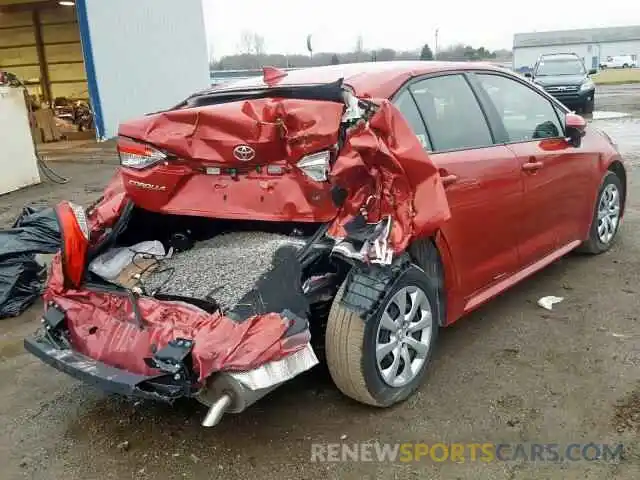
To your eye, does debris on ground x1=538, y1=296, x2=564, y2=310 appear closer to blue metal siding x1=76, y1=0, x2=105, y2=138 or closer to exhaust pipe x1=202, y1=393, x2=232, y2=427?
exhaust pipe x1=202, y1=393, x2=232, y2=427

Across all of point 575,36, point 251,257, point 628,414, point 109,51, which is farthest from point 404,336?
point 575,36

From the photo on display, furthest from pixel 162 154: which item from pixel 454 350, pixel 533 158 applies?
pixel 533 158

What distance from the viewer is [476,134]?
3.81 meters

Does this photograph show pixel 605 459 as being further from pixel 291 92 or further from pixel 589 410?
pixel 291 92

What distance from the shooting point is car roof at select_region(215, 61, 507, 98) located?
3.36 meters

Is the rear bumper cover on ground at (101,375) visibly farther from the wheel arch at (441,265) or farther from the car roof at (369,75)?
the car roof at (369,75)

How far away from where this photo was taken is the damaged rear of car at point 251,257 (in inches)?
107

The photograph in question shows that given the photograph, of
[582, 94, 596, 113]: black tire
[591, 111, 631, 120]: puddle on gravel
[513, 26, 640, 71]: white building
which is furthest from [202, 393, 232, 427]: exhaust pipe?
[513, 26, 640, 71]: white building

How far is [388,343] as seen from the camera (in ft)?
10.3

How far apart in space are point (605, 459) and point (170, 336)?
194 centimetres

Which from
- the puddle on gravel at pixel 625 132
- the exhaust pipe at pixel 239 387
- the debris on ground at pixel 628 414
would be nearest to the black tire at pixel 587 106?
the puddle on gravel at pixel 625 132

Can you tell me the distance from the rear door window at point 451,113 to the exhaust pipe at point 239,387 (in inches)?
59.2

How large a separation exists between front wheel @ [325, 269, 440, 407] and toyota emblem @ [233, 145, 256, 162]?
2.55ft

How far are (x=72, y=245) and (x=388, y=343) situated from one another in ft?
5.46
